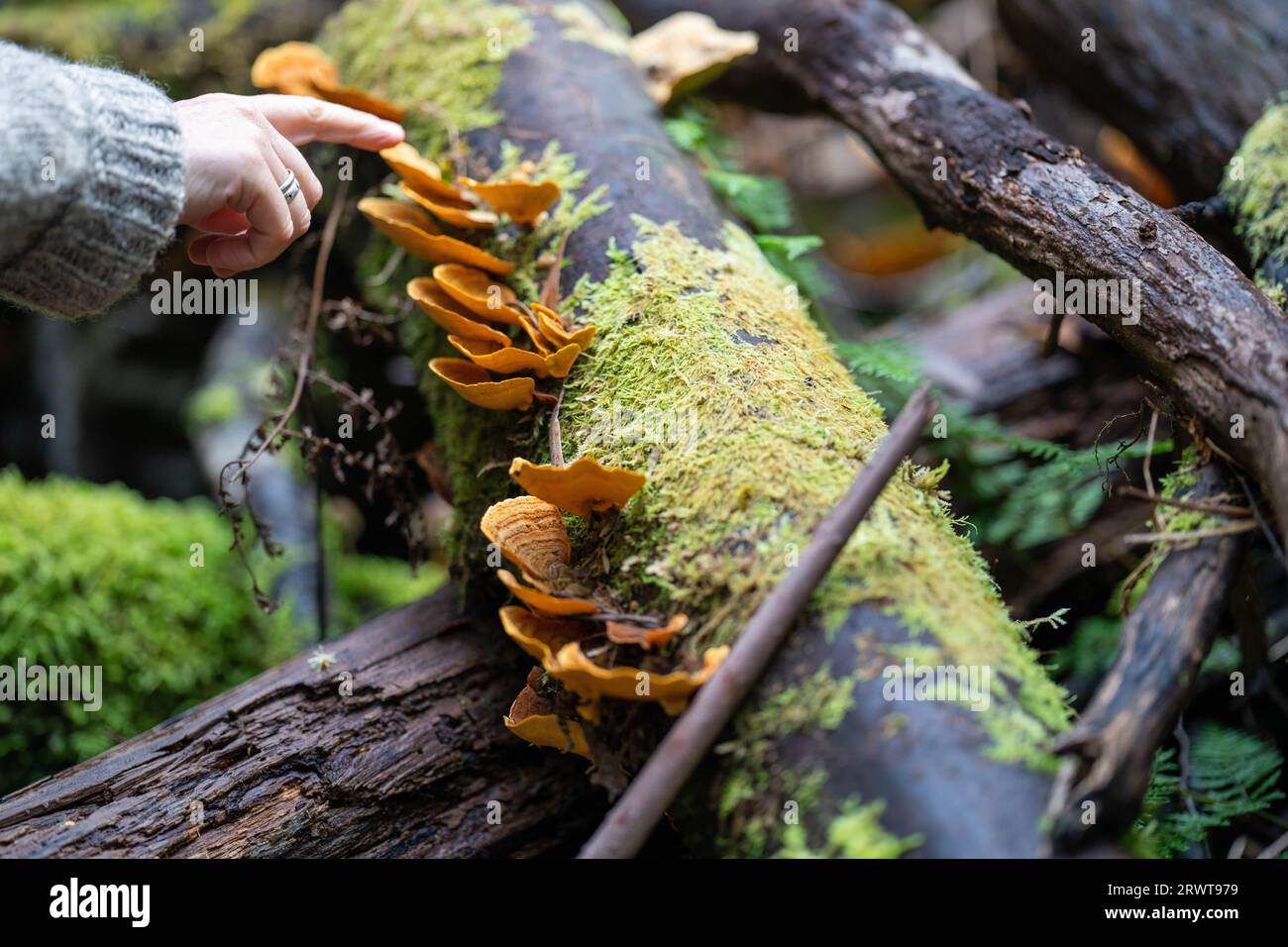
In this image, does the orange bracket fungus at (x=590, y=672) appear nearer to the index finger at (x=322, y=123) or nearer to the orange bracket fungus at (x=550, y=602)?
the orange bracket fungus at (x=550, y=602)

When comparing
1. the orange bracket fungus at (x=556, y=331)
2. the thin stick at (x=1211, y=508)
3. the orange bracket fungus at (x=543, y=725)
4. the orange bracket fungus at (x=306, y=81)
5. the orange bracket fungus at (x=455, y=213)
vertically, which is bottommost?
the orange bracket fungus at (x=543, y=725)

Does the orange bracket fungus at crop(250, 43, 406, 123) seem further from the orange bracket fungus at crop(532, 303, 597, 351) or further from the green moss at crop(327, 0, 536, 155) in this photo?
the orange bracket fungus at crop(532, 303, 597, 351)

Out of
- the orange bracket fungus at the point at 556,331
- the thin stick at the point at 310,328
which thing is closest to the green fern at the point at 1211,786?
the orange bracket fungus at the point at 556,331

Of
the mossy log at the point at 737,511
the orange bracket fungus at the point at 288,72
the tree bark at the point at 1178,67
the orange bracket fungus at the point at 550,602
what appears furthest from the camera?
the tree bark at the point at 1178,67

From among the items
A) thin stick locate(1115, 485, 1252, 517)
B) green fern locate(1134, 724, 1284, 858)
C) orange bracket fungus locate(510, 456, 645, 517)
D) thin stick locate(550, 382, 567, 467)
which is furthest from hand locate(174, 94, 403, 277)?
green fern locate(1134, 724, 1284, 858)
